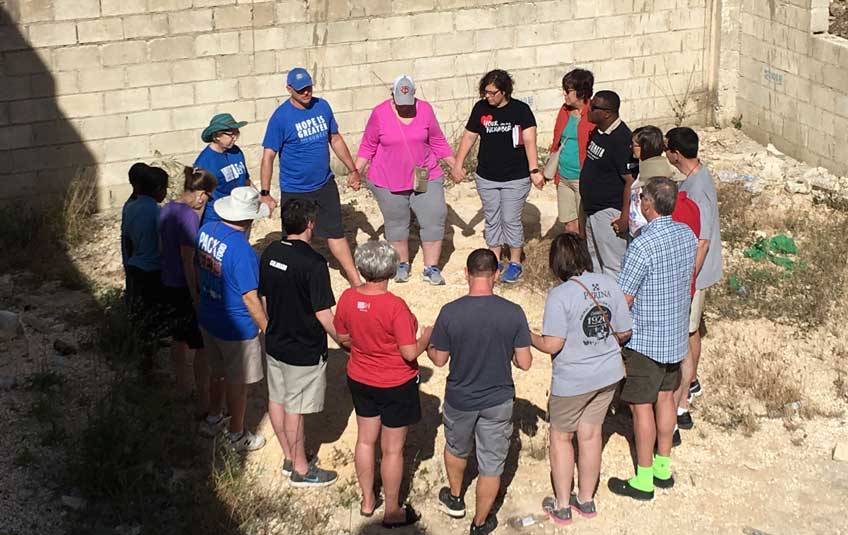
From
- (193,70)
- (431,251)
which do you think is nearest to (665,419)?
(431,251)

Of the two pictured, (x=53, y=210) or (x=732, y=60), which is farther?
(x=732, y=60)

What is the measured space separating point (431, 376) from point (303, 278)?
2154 millimetres

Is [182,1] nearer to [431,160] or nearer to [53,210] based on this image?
[53,210]

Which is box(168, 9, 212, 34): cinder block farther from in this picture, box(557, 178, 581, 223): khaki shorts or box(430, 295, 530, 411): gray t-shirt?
box(430, 295, 530, 411): gray t-shirt

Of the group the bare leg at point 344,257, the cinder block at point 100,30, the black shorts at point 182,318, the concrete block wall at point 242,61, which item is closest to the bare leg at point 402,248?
the bare leg at point 344,257

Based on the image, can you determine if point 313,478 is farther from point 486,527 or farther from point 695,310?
point 695,310

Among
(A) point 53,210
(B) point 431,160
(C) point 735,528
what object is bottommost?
(C) point 735,528

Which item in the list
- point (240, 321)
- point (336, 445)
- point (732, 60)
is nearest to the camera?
point (240, 321)

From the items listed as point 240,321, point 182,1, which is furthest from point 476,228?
point 240,321

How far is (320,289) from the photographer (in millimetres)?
6270

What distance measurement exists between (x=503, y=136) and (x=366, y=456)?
11.6 ft

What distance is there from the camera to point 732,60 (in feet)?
42.9

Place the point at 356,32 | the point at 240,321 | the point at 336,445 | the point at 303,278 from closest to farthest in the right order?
the point at 303,278
the point at 240,321
the point at 336,445
the point at 356,32

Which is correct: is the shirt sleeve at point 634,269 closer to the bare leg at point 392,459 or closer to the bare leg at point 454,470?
the bare leg at point 454,470
